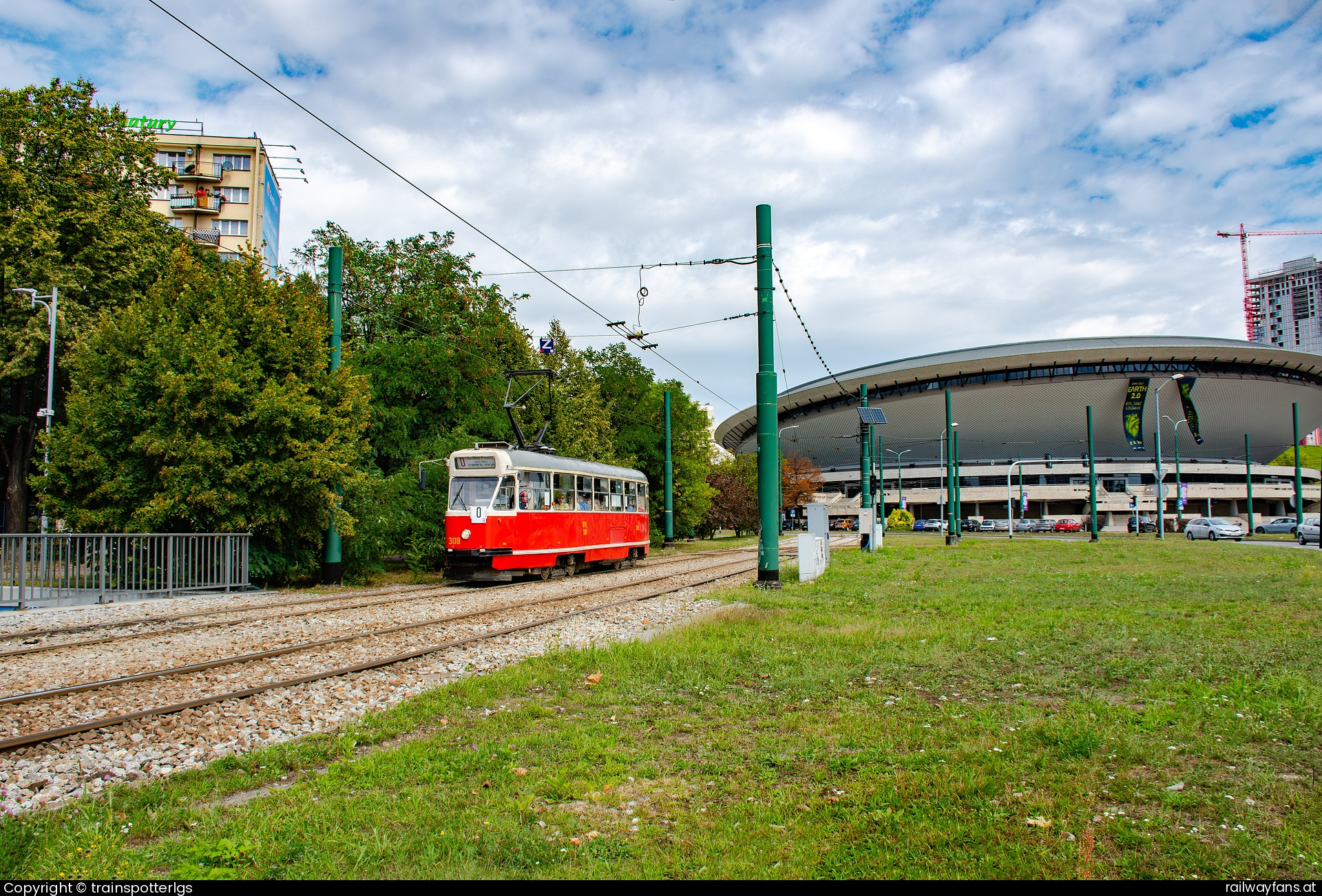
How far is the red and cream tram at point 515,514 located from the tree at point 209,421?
105 inches

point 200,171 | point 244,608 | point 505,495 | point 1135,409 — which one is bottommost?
point 244,608

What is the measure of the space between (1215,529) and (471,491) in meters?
41.6

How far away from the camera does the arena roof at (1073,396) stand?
9606 cm

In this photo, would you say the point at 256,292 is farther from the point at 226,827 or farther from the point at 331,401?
the point at 226,827

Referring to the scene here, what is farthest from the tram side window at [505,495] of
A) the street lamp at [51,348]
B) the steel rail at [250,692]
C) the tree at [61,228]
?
the tree at [61,228]

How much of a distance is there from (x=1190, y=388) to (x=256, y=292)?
104845 mm

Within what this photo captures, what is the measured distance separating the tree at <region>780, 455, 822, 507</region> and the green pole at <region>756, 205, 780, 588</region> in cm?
5113

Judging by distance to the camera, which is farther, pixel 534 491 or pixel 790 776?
pixel 534 491

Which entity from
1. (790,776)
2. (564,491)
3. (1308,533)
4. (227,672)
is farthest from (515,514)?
(1308,533)

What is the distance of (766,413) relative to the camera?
1620 centimetres

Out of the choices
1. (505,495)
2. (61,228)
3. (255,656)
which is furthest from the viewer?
(61,228)

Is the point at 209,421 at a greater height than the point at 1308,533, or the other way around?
the point at 209,421

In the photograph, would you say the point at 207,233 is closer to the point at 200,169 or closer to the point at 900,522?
the point at 200,169

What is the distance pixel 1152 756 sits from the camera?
4750 mm
